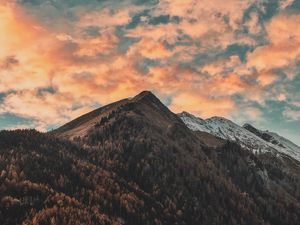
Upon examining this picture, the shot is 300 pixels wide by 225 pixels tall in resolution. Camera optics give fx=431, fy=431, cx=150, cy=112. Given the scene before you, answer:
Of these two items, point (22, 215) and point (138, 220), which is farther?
point (138, 220)

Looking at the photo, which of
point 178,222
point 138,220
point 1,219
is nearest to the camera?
point 1,219

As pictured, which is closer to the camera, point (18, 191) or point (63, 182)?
point (18, 191)

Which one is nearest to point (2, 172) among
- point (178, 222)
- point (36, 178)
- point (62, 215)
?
point (36, 178)

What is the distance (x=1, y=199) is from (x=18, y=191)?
954 cm

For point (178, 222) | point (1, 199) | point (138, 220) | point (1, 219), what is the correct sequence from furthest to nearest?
point (178, 222), point (138, 220), point (1, 199), point (1, 219)

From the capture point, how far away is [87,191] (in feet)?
639

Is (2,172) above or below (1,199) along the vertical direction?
above

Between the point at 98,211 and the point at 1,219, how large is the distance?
39.2 metres

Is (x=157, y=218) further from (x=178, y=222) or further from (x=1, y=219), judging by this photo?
(x=1, y=219)

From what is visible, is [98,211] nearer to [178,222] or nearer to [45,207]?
[45,207]

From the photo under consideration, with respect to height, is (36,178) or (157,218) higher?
(36,178)

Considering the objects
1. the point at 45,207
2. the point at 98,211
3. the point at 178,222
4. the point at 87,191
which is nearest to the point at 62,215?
the point at 45,207

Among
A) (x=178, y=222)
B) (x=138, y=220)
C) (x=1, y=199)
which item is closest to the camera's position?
(x=1, y=199)

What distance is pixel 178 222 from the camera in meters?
200
